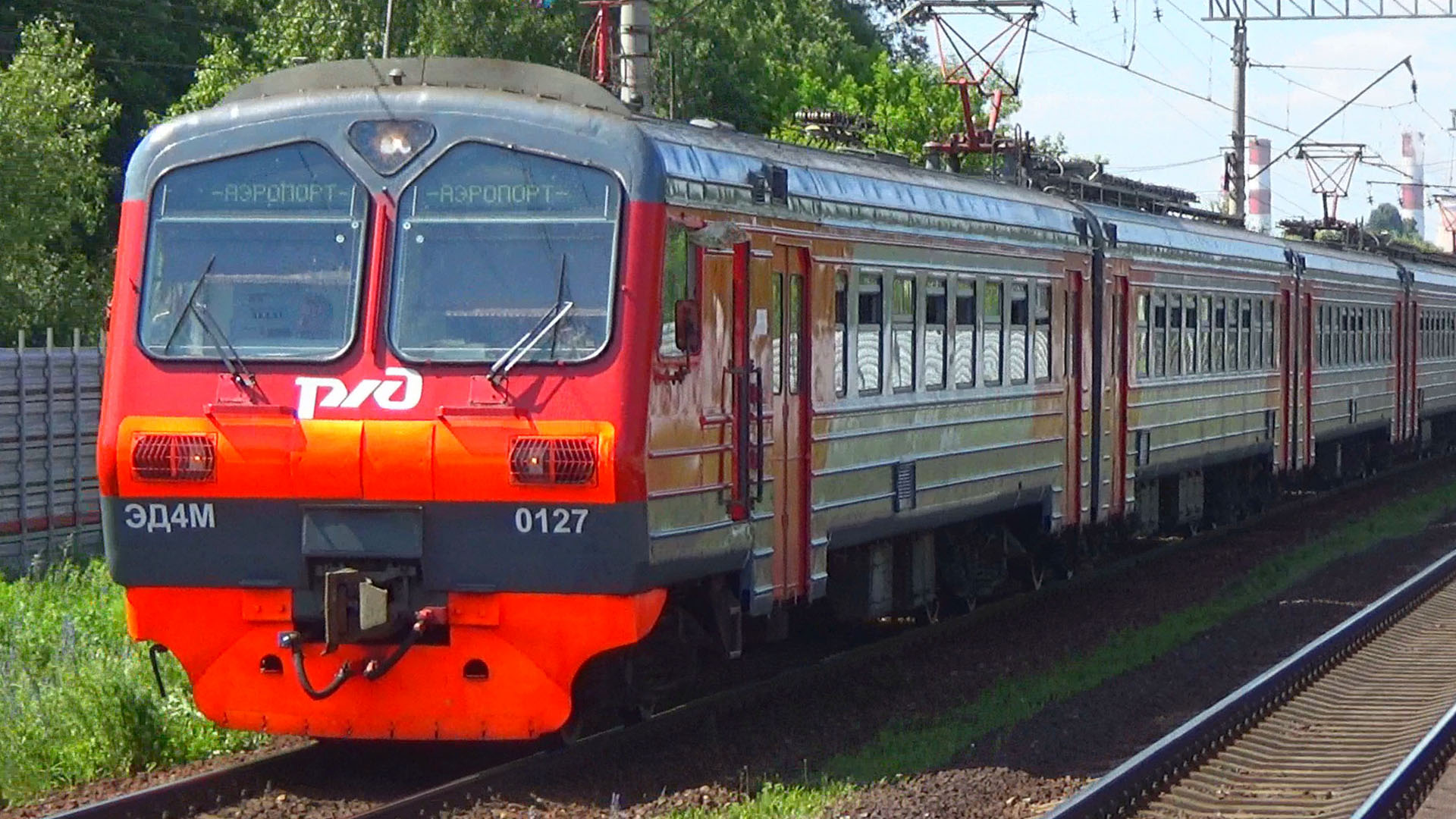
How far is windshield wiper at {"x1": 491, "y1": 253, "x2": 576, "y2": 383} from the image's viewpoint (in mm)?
8797

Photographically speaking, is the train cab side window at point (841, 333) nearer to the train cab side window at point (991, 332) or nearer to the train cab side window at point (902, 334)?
the train cab side window at point (902, 334)

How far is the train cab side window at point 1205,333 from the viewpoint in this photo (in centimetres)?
1994

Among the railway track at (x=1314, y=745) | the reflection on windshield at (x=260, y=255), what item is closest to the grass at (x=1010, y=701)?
the railway track at (x=1314, y=745)

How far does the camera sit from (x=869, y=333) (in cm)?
1191

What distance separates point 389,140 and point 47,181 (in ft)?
74.4

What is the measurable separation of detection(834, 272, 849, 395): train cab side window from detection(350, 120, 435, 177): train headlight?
2913 millimetres

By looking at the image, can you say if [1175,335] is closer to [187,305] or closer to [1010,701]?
[1010,701]

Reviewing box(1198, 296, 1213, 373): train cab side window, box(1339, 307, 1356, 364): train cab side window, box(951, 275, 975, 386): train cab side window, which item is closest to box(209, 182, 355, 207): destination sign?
box(951, 275, 975, 386): train cab side window

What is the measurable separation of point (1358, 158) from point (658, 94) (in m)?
12.1

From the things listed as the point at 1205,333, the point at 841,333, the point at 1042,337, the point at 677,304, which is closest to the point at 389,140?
the point at 677,304

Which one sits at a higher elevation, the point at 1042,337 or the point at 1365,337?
the point at 1042,337

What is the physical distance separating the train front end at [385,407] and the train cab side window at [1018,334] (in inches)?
223

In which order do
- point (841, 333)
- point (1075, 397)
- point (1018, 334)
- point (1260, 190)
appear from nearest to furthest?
point (841, 333) → point (1018, 334) → point (1075, 397) → point (1260, 190)

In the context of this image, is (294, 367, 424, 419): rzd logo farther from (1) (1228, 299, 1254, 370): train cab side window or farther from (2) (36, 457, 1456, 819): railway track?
(1) (1228, 299, 1254, 370): train cab side window
